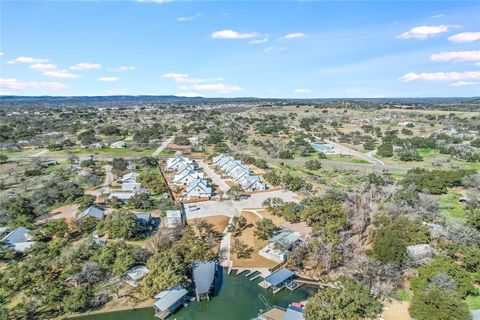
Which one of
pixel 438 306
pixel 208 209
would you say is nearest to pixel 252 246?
pixel 208 209

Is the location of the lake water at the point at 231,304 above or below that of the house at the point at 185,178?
below

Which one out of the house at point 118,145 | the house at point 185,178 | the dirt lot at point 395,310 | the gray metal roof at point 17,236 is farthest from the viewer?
the house at point 118,145

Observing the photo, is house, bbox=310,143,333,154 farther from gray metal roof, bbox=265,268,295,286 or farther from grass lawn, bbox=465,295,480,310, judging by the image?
grass lawn, bbox=465,295,480,310

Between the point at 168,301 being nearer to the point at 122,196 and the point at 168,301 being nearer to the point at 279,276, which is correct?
the point at 279,276

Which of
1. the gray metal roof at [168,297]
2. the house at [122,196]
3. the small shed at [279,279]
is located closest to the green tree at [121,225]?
the house at [122,196]

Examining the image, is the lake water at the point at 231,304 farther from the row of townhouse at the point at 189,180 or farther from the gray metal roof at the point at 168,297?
the row of townhouse at the point at 189,180
